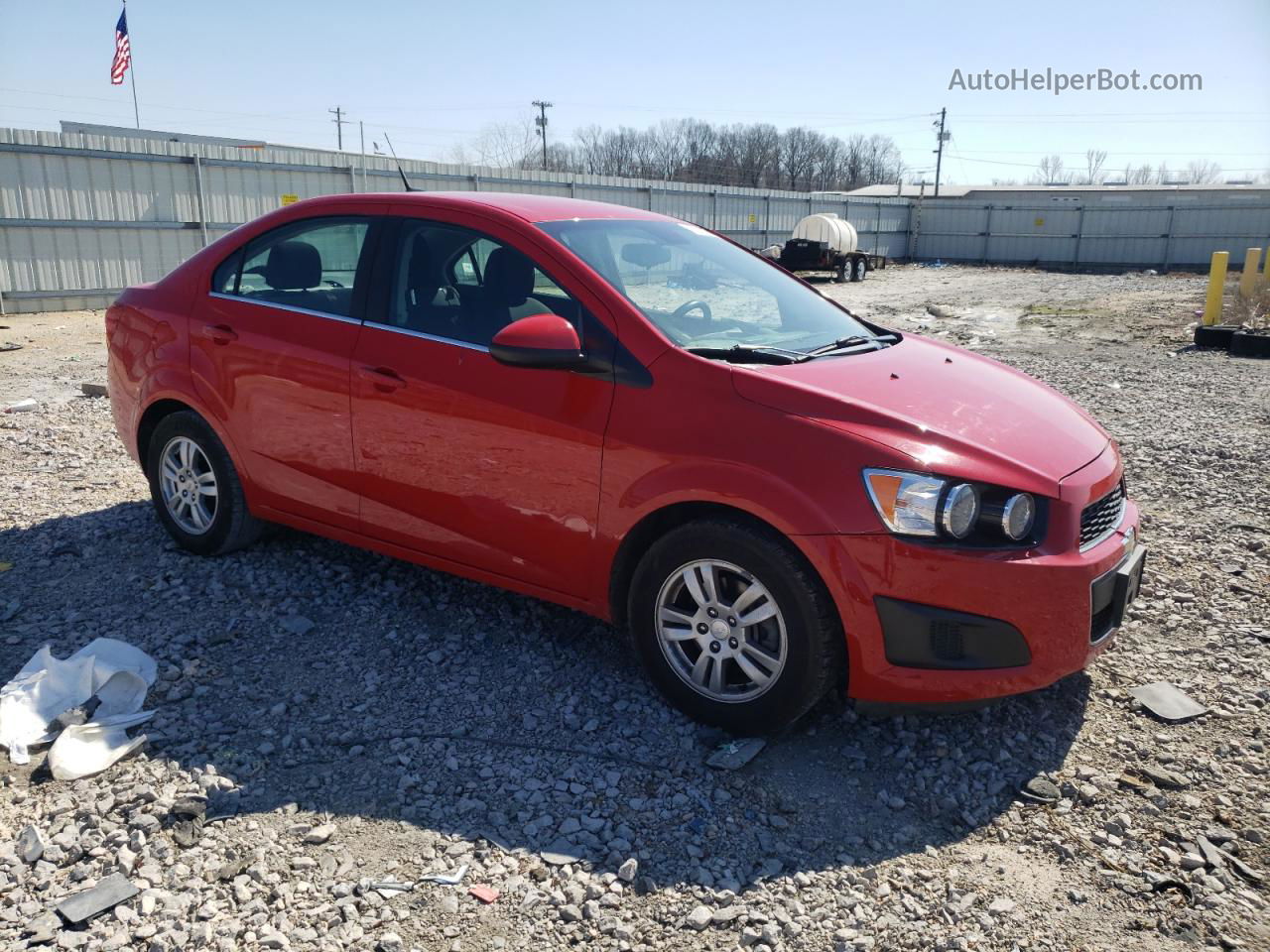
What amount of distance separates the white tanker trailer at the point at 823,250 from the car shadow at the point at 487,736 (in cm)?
2672

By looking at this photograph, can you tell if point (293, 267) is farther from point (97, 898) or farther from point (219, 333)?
point (97, 898)

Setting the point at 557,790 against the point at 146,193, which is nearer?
the point at 557,790

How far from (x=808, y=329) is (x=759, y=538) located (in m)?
1.36

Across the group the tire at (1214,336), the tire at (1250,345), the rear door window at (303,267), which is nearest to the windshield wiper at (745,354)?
the rear door window at (303,267)

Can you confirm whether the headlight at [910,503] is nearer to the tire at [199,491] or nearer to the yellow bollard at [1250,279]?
the tire at [199,491]

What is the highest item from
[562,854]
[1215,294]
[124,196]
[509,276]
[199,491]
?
[124,196]

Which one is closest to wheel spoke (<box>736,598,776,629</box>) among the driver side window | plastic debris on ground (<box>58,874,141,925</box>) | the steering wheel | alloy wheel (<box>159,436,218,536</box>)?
the steering wheel

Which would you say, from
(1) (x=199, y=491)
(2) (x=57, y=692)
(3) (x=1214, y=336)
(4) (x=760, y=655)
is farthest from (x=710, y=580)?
(3) (x=1214, y=336)

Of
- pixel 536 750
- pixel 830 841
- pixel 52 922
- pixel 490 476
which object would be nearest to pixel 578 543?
pixel 490 476

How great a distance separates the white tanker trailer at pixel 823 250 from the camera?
30344mm

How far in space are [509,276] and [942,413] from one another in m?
1.79

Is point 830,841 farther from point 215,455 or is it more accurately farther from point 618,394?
point 215,455

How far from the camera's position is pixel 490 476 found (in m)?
3.86

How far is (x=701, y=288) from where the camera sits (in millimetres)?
4188
